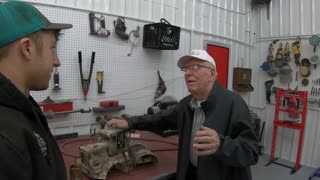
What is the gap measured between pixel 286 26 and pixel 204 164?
3573mm

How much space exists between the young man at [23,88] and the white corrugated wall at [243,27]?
64.0 inches

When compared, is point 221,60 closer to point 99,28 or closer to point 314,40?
point 314,40

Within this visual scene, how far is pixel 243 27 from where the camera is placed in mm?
4332

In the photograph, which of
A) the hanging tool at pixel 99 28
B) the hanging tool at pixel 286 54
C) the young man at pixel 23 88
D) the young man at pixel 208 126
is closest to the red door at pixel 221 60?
the hanging tool at pixel 286 54

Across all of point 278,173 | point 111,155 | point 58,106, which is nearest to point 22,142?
point 111,155

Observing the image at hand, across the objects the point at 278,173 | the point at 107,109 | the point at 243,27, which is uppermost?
the point at 243,27

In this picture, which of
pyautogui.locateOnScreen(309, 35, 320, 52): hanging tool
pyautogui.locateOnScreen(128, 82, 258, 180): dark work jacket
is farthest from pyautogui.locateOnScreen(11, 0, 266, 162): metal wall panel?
pyautogui.locateOnScreen(128, 82, 258, 180): dark work jacket

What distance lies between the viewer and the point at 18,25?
2.30 ft

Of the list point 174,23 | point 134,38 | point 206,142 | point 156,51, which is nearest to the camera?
point 206,142

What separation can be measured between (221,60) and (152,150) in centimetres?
238

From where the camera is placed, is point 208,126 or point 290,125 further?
point 290,125

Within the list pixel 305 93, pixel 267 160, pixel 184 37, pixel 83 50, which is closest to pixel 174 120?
pixel 83 50

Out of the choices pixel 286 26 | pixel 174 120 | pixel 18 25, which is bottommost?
pixel 174 120

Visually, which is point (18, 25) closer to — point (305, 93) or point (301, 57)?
point (305, 93)
